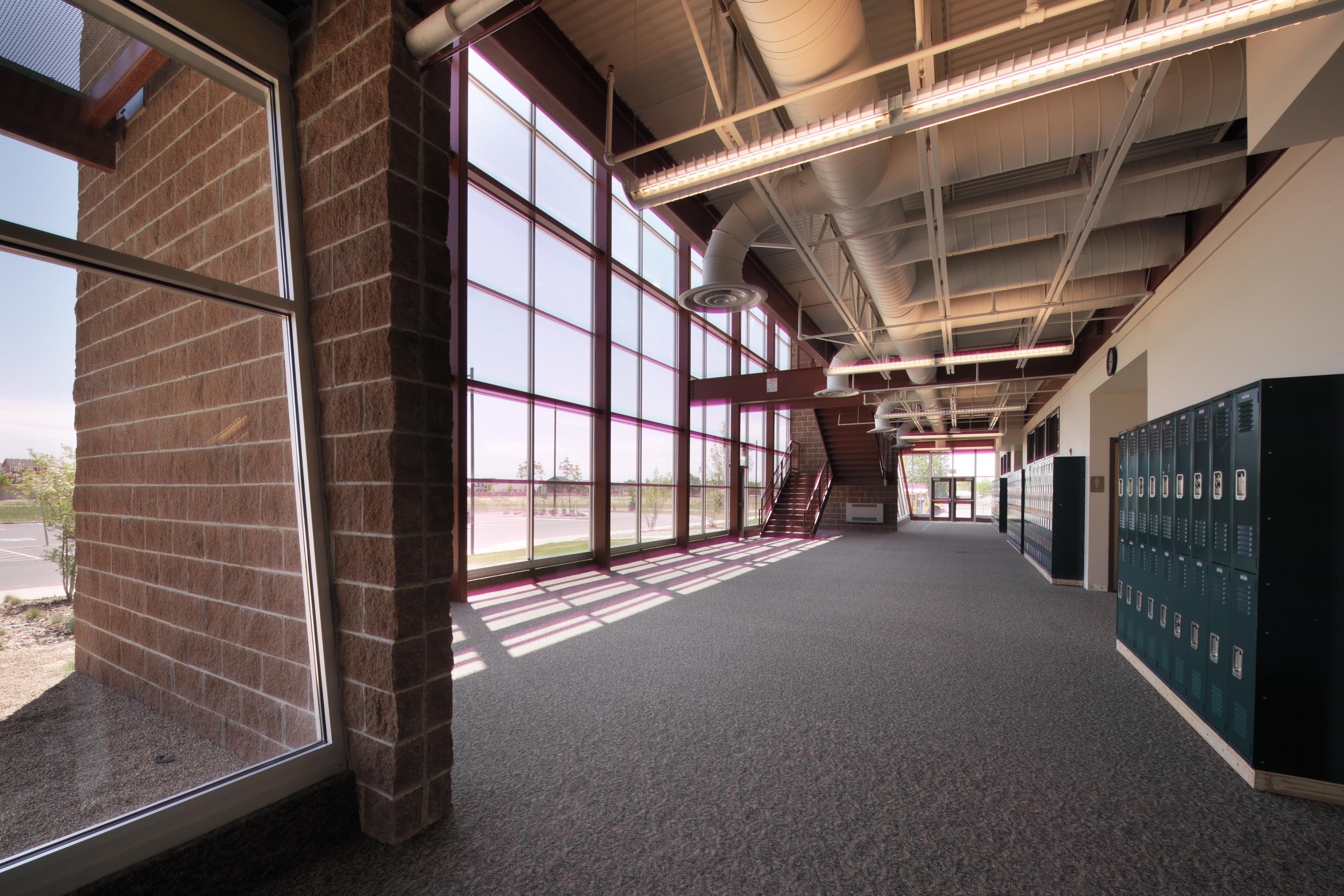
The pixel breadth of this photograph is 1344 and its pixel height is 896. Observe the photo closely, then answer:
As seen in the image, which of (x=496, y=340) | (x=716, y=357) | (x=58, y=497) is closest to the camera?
(x=58, y=497)

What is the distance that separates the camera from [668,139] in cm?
376

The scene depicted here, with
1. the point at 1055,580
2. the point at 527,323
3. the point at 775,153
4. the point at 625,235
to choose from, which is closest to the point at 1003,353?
the point at 1055,580

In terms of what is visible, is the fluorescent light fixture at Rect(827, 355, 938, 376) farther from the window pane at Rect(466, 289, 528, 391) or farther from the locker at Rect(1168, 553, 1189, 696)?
the locker at Rect(1168, 553, 1189, 696)

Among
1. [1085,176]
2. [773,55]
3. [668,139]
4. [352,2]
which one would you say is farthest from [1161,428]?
[352,2]

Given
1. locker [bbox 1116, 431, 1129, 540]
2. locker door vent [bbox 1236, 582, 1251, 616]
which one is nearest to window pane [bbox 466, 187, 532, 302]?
locker [bbox 1116, 431, 1129, 540]

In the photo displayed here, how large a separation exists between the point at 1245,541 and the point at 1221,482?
1.31ft

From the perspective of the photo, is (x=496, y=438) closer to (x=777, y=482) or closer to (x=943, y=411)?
(x=777, y=482)

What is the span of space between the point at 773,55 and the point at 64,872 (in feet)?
13.2

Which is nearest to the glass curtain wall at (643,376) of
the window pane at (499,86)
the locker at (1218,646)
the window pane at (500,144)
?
the window pane at (500,144)

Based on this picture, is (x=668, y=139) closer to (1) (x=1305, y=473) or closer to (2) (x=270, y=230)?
(2) (x=270, y=230)

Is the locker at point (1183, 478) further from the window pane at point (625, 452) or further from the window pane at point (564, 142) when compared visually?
the window pane at point (564, 142)

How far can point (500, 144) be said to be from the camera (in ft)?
25.1

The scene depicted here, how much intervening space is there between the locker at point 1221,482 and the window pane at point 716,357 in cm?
1037

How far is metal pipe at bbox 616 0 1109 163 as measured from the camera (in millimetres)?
2447
